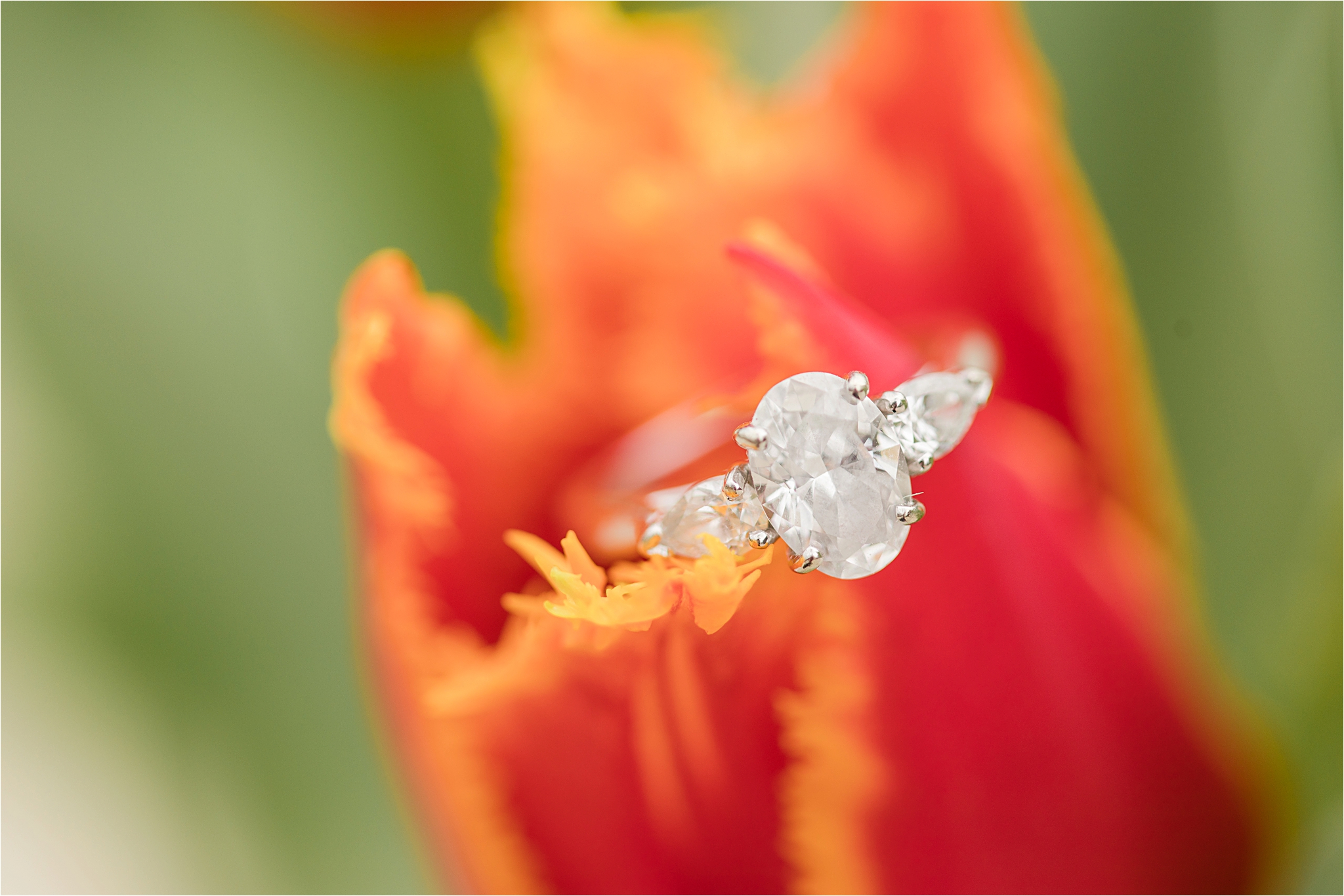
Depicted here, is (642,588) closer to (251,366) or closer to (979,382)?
(979,382)

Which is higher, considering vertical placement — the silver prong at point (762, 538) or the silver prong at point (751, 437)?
the silver prong at point (751, 437)

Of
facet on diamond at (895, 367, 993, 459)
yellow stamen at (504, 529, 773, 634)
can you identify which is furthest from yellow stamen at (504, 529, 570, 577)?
facet on diamond at (895, 367, 993, 459)

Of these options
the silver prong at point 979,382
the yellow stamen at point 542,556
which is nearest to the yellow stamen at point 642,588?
the yellow stamen at point 542,556

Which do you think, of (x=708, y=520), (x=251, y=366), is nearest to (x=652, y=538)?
(x=708, y=520)

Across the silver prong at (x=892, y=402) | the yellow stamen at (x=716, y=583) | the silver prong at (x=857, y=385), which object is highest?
the silver prong at (x=892, y=402)

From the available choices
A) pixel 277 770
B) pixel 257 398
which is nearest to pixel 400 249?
pixel 257 398

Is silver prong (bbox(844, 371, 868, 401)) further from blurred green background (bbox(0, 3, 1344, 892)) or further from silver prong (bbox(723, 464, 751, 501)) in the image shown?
blurred green background (bbox(0, 3, 1344, 892))

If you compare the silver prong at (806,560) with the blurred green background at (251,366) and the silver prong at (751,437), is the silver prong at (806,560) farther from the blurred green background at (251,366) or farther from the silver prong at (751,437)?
the blurred green background at (251,366)

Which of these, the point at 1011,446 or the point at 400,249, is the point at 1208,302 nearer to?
the point at 1011,446
